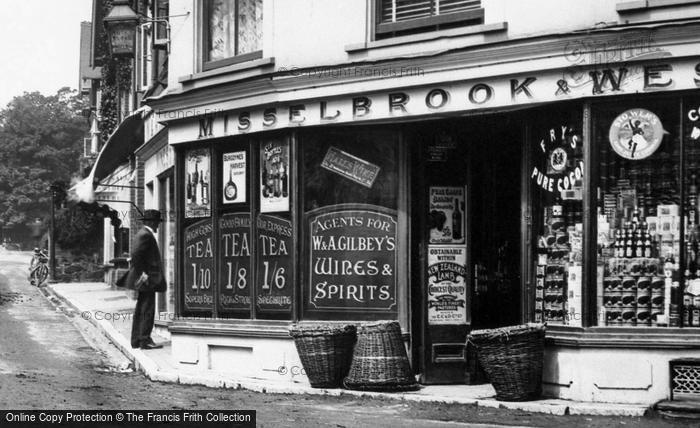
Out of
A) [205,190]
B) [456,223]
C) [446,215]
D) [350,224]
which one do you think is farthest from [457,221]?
[205,190]

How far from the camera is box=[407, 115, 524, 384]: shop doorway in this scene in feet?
37.2

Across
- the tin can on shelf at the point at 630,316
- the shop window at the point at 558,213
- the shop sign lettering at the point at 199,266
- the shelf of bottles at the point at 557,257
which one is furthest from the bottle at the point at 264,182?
the tin can on shelf at the point at 630,316

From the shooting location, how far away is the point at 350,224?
1152cm

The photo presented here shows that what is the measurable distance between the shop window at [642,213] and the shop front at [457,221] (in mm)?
13

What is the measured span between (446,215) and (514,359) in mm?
2132

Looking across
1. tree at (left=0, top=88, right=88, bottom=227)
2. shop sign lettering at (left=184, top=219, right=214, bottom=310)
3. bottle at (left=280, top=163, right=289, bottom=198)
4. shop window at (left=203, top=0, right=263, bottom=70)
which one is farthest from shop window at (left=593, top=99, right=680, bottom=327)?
tree at (left=0, top=88, right=88, bottom=227)

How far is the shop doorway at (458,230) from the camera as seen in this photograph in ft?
37.2

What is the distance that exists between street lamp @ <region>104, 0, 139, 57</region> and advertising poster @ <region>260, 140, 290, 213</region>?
24.5 ft

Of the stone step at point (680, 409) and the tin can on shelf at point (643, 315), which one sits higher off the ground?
the tin can on shelf at point (643, 315)

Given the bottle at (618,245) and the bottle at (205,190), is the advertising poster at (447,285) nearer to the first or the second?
the bottle at (618,245)

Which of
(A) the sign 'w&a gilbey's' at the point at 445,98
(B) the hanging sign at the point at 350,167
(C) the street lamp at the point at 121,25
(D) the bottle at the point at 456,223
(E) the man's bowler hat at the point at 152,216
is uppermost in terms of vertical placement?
(C) the street lamp at the point at 121,25

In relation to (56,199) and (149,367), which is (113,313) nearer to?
(149,367)

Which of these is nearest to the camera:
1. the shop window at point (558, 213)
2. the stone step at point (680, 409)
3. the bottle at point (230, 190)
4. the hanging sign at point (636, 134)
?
the stone step at point (680, 409)

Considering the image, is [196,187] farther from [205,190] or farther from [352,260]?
[352,260]
